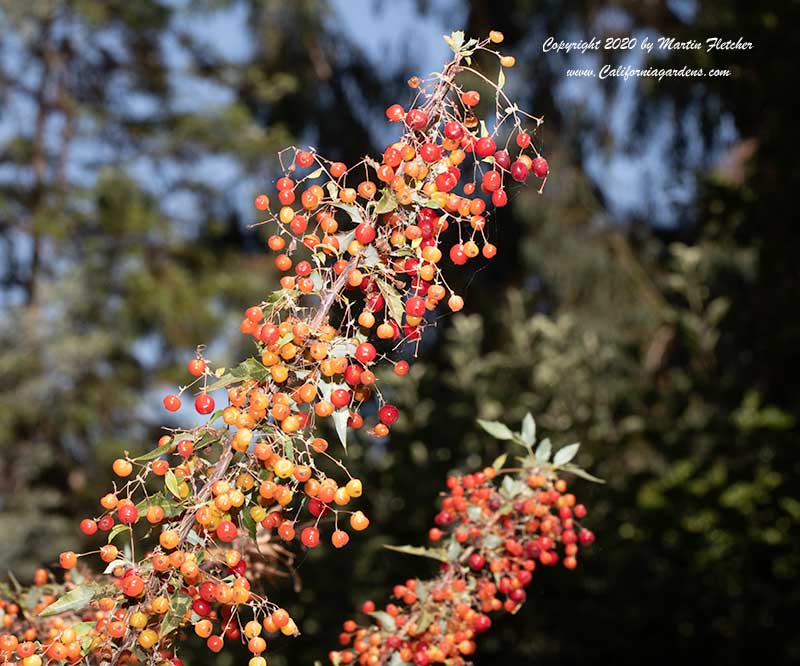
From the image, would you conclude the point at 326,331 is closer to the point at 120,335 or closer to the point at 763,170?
the point at 763,170

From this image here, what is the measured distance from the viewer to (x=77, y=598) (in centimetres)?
77

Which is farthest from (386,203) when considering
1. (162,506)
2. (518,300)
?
(518,300)

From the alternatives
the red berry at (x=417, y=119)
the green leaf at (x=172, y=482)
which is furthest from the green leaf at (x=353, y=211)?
the green leaf at (x=172, y=482)

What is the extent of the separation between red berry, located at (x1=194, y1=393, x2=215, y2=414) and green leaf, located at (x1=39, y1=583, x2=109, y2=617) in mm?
190

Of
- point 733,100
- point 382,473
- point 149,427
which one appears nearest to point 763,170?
point 733,100

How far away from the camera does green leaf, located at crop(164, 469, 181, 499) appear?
0.75m

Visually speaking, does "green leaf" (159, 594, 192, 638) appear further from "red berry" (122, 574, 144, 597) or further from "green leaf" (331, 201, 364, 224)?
"green leaf" (331, 201, 364, 224)

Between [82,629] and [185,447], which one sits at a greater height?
[185,447]

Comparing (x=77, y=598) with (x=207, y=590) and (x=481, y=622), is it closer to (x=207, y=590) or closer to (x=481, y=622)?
(x=207, y=590)

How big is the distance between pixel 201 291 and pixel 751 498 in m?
4.37

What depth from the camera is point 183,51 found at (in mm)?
6910

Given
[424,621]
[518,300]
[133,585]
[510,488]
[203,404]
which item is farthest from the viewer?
[518,300]

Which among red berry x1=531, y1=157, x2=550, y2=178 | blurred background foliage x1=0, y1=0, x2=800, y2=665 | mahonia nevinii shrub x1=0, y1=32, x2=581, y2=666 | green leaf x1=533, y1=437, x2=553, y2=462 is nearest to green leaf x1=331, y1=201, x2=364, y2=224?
mahonia nevinii shrub x1=0, y1=32, x2=581, y2=666

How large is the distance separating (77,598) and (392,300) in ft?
1.37
